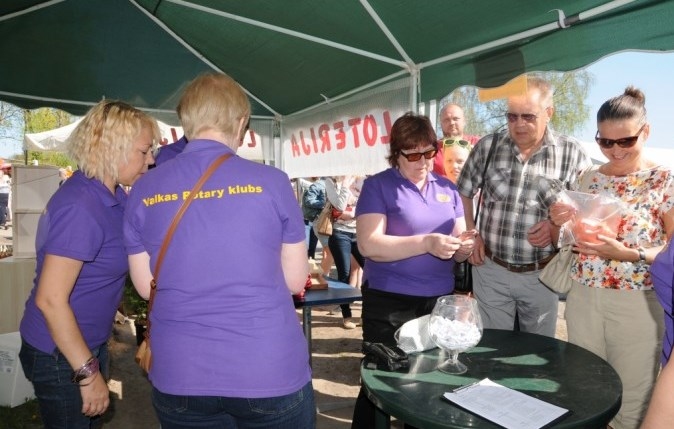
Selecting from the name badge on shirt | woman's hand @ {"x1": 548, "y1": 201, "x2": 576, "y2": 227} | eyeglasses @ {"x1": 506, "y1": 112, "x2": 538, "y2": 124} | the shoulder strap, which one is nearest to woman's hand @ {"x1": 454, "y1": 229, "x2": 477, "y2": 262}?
the name badge on shirt

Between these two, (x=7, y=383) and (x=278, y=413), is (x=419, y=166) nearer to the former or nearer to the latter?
(x=278, y=413)

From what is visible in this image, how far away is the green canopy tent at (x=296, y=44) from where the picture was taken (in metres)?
2.06

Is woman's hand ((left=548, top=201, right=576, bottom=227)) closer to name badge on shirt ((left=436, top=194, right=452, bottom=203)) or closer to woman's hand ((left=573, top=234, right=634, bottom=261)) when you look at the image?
woman's hand ((left=573, top=234, right=634, bottom=261))

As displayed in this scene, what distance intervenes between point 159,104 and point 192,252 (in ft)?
13.7

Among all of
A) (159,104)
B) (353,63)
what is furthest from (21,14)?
(353,63)

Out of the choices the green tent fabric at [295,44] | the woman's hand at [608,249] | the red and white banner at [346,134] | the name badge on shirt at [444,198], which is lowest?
the woman's hand at [608,249]

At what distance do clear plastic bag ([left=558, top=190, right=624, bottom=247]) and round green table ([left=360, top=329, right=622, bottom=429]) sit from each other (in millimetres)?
449

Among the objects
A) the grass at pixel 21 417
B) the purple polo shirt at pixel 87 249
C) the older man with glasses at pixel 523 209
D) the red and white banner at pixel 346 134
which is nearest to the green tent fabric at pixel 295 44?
the red and white banner at pixel 346 134

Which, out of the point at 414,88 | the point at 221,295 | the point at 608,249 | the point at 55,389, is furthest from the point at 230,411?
the point at 414,88

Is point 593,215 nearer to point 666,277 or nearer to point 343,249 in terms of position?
point 666,277

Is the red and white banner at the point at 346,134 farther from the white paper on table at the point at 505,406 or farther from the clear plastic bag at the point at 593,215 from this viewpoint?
the white paper on table at the point at 505,406

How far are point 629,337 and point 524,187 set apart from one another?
83 centimetres

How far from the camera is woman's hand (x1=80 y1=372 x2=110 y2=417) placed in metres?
1.45

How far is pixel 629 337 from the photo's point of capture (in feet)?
6.57
